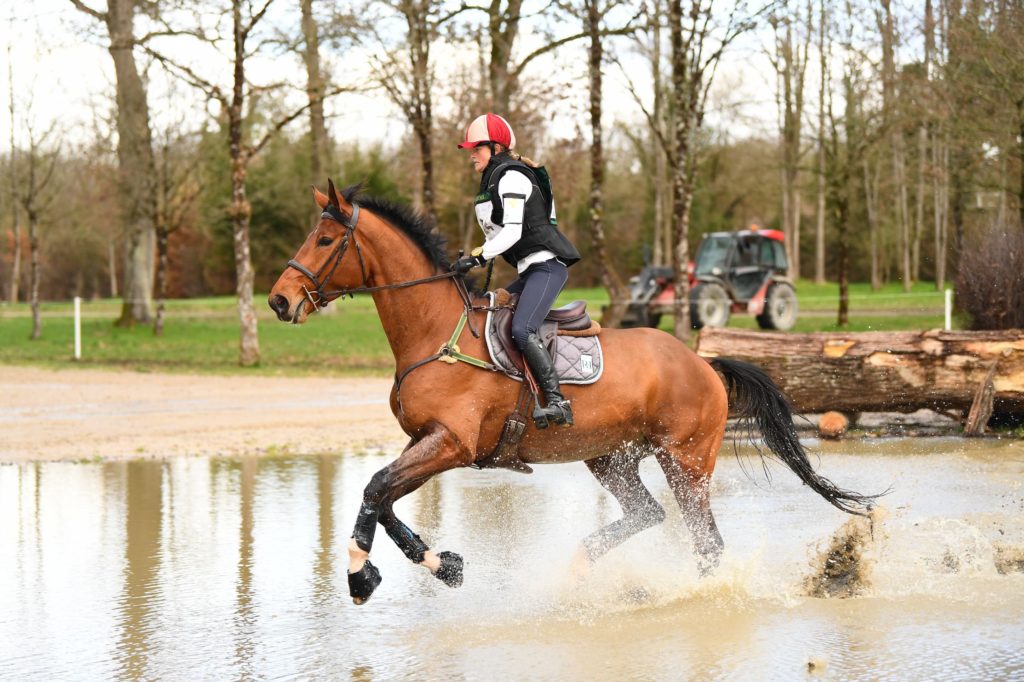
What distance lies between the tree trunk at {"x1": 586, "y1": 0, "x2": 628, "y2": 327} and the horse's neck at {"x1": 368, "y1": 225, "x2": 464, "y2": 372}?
57.2 ft

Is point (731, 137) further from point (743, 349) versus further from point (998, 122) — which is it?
point (743, 349)

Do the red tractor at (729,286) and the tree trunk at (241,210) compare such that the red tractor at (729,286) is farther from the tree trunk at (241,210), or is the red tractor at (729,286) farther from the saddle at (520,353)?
the saddle at (520,353)

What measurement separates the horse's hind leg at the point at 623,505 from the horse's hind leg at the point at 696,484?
0.19 m

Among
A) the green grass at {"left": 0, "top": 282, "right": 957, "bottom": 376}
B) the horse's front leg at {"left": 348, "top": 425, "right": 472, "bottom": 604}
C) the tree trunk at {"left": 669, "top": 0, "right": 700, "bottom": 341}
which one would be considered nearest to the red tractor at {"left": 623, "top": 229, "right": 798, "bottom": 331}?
the green grass at {"left": 0, "top": 282, "right": 957, "bottom": 376}

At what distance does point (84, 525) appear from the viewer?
841cm

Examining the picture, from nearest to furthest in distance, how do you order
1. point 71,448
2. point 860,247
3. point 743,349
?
point 71,448 → point 743,349 → point 860,247

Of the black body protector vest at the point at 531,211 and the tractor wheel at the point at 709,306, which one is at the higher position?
the black body protector vest at the point at 531,211

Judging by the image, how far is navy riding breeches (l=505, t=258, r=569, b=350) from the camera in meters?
6.61

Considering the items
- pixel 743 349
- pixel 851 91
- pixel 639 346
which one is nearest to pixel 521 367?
pixel 639 346

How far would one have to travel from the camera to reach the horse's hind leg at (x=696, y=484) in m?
6.84

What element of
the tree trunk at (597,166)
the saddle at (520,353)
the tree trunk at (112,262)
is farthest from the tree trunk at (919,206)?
the tree trunk at (112,262)

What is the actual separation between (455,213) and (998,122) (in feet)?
138

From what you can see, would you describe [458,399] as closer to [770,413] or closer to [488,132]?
[488,132]

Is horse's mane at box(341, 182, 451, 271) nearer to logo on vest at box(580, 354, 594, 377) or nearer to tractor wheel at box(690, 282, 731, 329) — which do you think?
logo on vest at box(580, 354, 594, 377)
